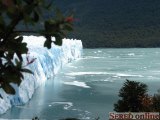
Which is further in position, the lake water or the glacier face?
the glacier face

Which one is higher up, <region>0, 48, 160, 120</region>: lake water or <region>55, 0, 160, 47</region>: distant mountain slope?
<region>55, 0, 160, 47</region>: distant mountain slope

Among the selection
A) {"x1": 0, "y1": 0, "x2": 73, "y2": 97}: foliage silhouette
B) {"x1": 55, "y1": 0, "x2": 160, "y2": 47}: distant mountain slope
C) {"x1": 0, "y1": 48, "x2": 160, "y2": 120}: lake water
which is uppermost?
{"x1": 55, "y1": 0, "x2": 160, "y2": 47}: distant mountain slope

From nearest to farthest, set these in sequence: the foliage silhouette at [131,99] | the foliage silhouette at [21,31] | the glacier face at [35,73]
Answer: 1. the foliage silhouette at [21,31]
2. the foliage silhouette at [131,99]
3. the glacier face at [35,73]

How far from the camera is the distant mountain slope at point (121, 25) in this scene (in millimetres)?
72375

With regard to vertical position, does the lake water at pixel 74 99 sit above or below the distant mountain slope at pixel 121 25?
below

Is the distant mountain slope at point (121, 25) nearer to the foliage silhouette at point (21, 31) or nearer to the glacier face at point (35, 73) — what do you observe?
the glacier face at point (35, 73)

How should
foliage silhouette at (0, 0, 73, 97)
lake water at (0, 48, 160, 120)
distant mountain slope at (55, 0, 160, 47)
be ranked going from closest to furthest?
foliage silhouette at (0, 0, 73, 97), lake water at (0, 48, 160, 120), distant mountain slope at (55, 0, 160, 47)

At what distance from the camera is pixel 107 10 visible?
82.8 meters

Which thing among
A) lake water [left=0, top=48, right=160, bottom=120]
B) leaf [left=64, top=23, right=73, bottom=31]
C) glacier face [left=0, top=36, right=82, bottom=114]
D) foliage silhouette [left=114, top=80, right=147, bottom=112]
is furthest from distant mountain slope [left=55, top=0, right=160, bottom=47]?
leaf [left=64, top=23, right=73, bottom=31]

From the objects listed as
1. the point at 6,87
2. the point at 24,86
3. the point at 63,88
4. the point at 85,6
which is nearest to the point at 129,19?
the point at 85,6

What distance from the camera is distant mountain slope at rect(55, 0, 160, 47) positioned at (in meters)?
72.4

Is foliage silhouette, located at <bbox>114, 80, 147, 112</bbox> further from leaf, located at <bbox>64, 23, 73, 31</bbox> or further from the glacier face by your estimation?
leaf, located at <bbox>64, 23, 73, 31</bbox>

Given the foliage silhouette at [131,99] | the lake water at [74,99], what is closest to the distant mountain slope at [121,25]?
the lake water at [74,99]

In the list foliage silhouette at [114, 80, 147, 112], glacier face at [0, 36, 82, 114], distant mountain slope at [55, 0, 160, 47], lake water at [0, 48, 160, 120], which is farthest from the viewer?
distant mountain slope at [55, 0, 160, 47]
